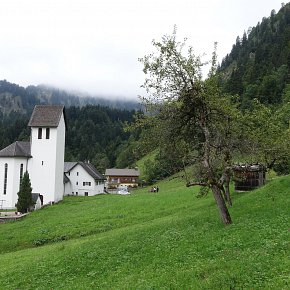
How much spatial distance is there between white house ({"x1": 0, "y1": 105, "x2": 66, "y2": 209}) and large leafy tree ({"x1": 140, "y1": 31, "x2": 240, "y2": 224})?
143ft

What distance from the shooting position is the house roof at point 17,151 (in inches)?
2335

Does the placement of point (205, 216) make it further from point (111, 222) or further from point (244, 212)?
point (111, 222)

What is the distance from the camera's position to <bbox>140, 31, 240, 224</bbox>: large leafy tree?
18.5 meters

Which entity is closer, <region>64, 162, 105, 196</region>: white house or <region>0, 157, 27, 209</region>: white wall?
<region>0, 157, 27, 209</region>: white wall

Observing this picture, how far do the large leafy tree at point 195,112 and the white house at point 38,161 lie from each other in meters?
43.5

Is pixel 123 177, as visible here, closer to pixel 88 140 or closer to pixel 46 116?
pixel 88 140

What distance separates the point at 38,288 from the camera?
14.6 metres

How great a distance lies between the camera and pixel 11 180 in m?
58.9

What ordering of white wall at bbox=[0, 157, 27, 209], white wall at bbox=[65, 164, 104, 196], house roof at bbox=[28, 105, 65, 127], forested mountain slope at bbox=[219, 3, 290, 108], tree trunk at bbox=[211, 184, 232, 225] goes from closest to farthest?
1. tree trunk at bbox=[211, 184, 232, 225]
2. white wall at bbox=[0, 157, 27, 209]
3. house roof at bbox=[28, 105, 65, 127]
4. white wall at bbox=[65, 164, 104, 196]
5. forested mountain slope at bbox=[219, 3, 290, 108]

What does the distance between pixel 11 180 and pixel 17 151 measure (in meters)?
4.84

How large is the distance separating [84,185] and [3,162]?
28216 millimetres

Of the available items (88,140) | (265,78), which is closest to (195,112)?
(265,78)

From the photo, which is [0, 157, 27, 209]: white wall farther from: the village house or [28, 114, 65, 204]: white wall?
the village house

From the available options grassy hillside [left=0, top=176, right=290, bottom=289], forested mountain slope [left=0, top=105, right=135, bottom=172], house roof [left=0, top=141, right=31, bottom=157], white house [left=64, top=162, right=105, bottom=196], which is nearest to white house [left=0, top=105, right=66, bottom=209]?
house roof [left=0, top=141, right=31, bottom=157]
